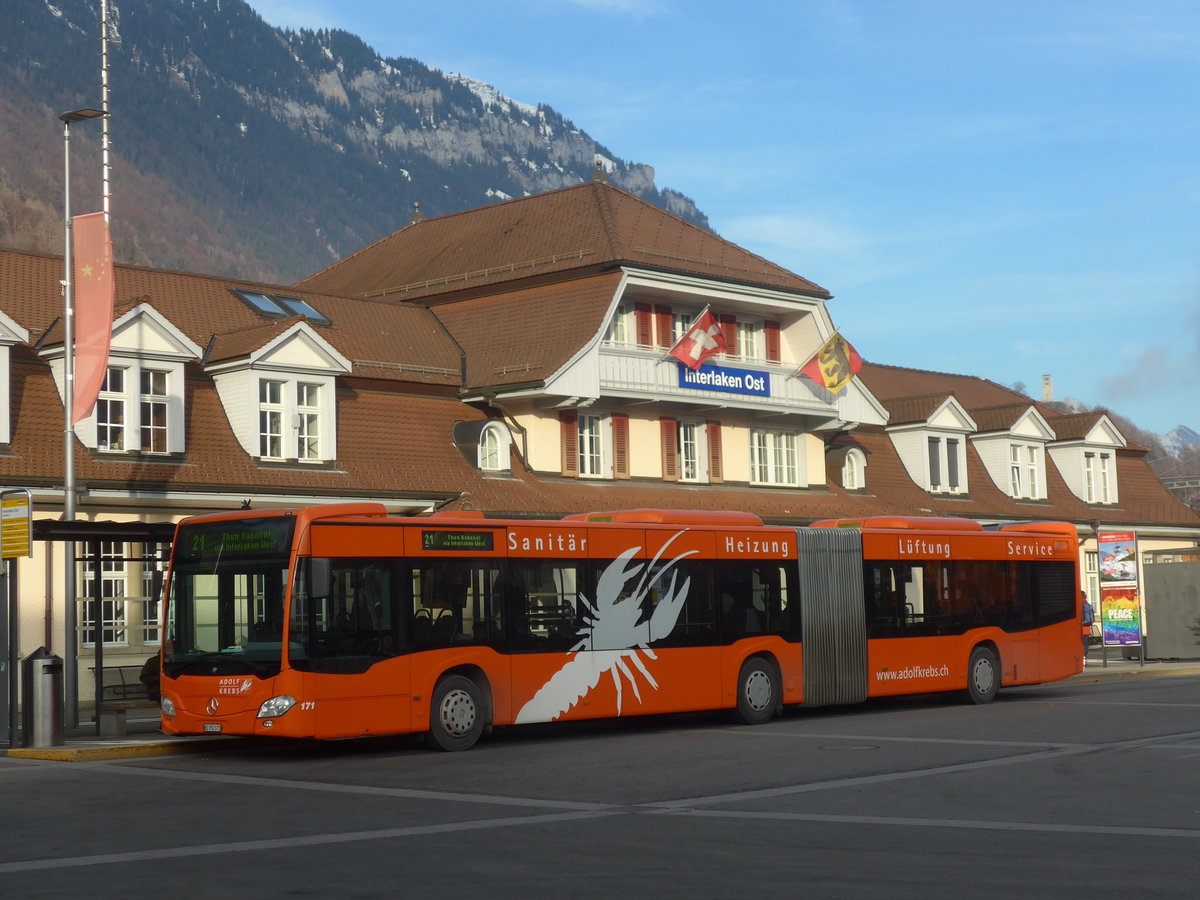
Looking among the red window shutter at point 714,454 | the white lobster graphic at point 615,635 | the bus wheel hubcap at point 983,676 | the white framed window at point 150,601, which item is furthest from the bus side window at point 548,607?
the red window shutter at point 714,454

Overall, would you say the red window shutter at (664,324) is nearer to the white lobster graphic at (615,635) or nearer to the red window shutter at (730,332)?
the red window shutter at (730,332)

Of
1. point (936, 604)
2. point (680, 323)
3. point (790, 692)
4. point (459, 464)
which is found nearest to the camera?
point (790, 692)

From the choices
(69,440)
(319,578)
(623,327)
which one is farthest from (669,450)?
(319,578)

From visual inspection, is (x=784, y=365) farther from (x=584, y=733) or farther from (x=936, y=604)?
(x=584, y=733)

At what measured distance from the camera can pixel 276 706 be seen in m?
17.8

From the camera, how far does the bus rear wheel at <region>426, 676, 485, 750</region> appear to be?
750 inches

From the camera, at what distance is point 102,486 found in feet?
86.7

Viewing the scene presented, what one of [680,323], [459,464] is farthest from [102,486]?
[680,323]

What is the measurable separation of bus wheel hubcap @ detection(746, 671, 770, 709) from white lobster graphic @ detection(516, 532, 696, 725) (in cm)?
164

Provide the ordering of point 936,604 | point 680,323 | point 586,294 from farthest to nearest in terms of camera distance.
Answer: point 680,323 < point 586,294 < point 936,604

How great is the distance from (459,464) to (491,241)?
29.9 ft

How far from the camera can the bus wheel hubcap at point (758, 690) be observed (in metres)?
22.9

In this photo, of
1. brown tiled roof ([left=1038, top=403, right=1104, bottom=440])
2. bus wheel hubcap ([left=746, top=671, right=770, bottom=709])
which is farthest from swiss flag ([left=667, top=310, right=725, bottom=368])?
brown tiled roof ([left=1038, top=403, right=1104, bottom=440])

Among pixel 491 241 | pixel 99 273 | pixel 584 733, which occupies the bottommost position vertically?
pixel 584 733
